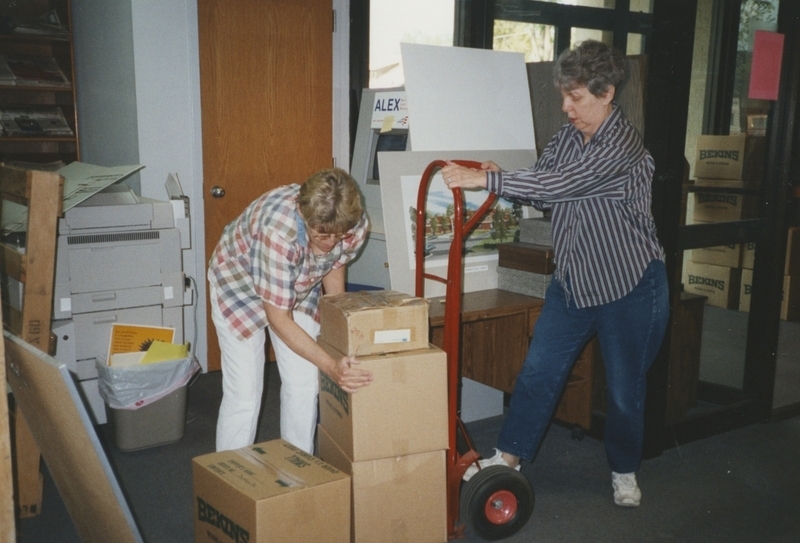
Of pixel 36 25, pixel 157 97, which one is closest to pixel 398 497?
pixel 157 97

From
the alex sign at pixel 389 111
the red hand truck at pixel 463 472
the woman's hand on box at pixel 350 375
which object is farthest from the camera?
the alex sign at pixel 389 111

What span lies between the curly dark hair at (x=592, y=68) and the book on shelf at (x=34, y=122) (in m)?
3.40

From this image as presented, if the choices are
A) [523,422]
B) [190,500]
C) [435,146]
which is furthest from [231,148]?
[523,422]

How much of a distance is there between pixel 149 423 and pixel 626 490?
1.78 m

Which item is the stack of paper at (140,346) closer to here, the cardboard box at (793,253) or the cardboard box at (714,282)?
the cardboard box at (714,282)

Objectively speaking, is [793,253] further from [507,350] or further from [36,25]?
[36,25]

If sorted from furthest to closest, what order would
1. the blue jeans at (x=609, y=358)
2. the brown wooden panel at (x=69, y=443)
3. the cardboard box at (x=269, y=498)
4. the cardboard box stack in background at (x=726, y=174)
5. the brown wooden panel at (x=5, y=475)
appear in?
the cardboard box stack in background at (x=726, y=174)
the blue jeans at (x=609, y=358)
the cardboard box at (x=269, y=498)
the brown wooden panel at (x=69, y=443)
the brown wooden panel at (x=5, y=475)

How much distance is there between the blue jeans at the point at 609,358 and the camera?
2311 millimetres

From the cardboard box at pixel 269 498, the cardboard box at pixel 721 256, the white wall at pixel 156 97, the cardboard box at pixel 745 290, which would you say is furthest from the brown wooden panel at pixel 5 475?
the cardboard box at pixel 745 290

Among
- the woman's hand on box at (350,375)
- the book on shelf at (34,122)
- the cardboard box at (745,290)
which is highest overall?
the book on shelf at (34,122)

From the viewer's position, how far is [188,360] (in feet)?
9.65

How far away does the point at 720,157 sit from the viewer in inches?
121

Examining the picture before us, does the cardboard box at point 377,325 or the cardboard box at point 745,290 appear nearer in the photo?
the cardboard box at point 377,325

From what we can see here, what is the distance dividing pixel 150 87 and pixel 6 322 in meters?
1.62
